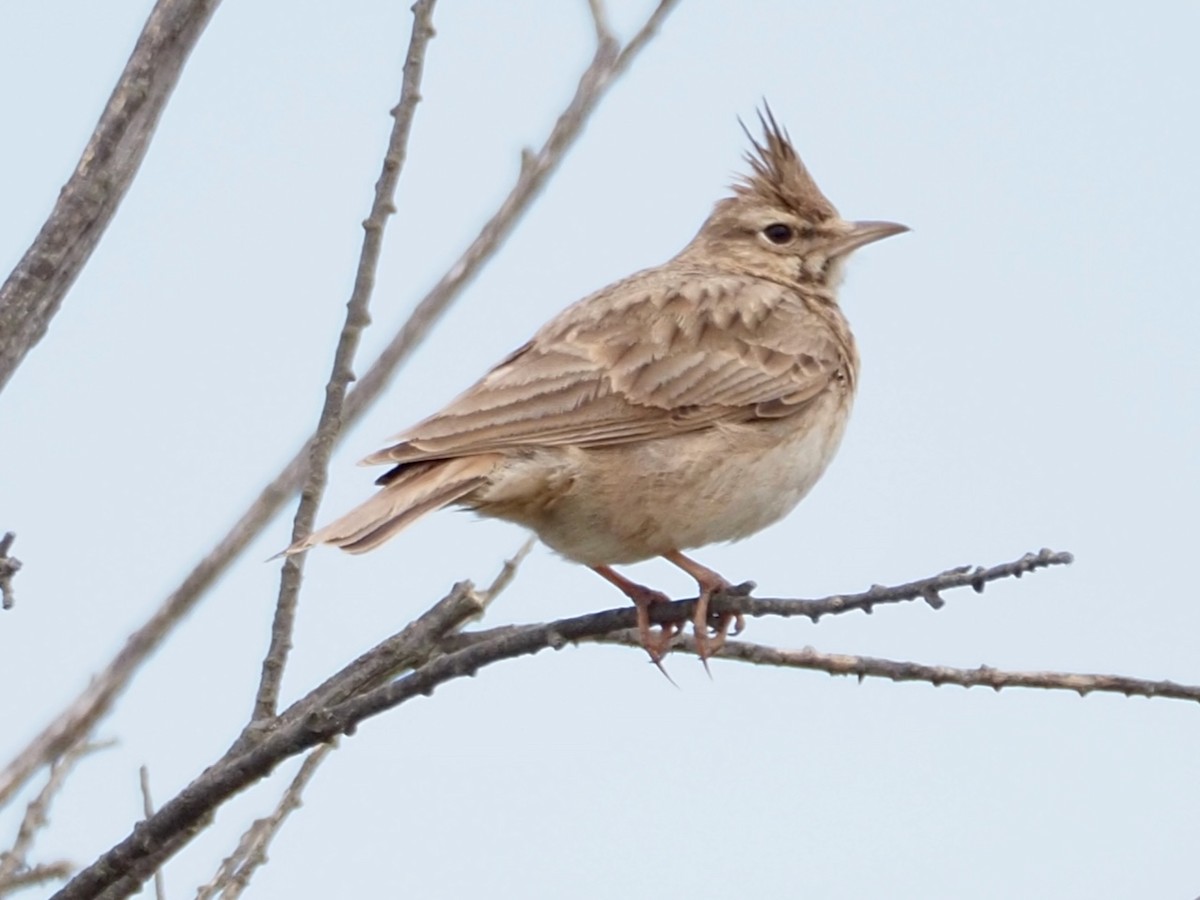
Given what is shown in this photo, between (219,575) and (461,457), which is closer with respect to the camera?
(219,575)

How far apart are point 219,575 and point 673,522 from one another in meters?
1.77

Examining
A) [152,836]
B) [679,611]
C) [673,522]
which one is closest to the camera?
[152,836]

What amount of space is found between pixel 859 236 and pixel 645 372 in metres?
1.72

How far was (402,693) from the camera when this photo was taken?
2.98m

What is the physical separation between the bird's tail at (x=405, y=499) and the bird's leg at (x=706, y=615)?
0.66 meters

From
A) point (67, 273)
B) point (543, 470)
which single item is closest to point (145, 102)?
point (67, 273)

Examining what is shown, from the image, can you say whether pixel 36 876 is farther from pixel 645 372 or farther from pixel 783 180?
pixel 783 180

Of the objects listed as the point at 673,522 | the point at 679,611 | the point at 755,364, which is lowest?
the point at 679,611

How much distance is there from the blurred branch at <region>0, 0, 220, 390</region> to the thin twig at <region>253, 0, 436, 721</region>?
457 millimetres

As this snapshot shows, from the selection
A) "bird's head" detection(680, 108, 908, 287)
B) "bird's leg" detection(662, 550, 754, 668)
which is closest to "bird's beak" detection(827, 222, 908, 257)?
"bird's head" detection(680, 108, 908, 287)

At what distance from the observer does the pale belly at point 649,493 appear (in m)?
4.90

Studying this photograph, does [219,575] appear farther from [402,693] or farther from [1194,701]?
[1194,701]

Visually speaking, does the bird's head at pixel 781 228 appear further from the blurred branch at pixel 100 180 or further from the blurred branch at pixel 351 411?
the blurred branch at pixel 100 180

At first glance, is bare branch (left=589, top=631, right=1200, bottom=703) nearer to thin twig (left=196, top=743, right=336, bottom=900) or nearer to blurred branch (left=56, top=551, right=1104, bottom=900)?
blurred branch (left=56, top=551, right=1104, bottom=900)
